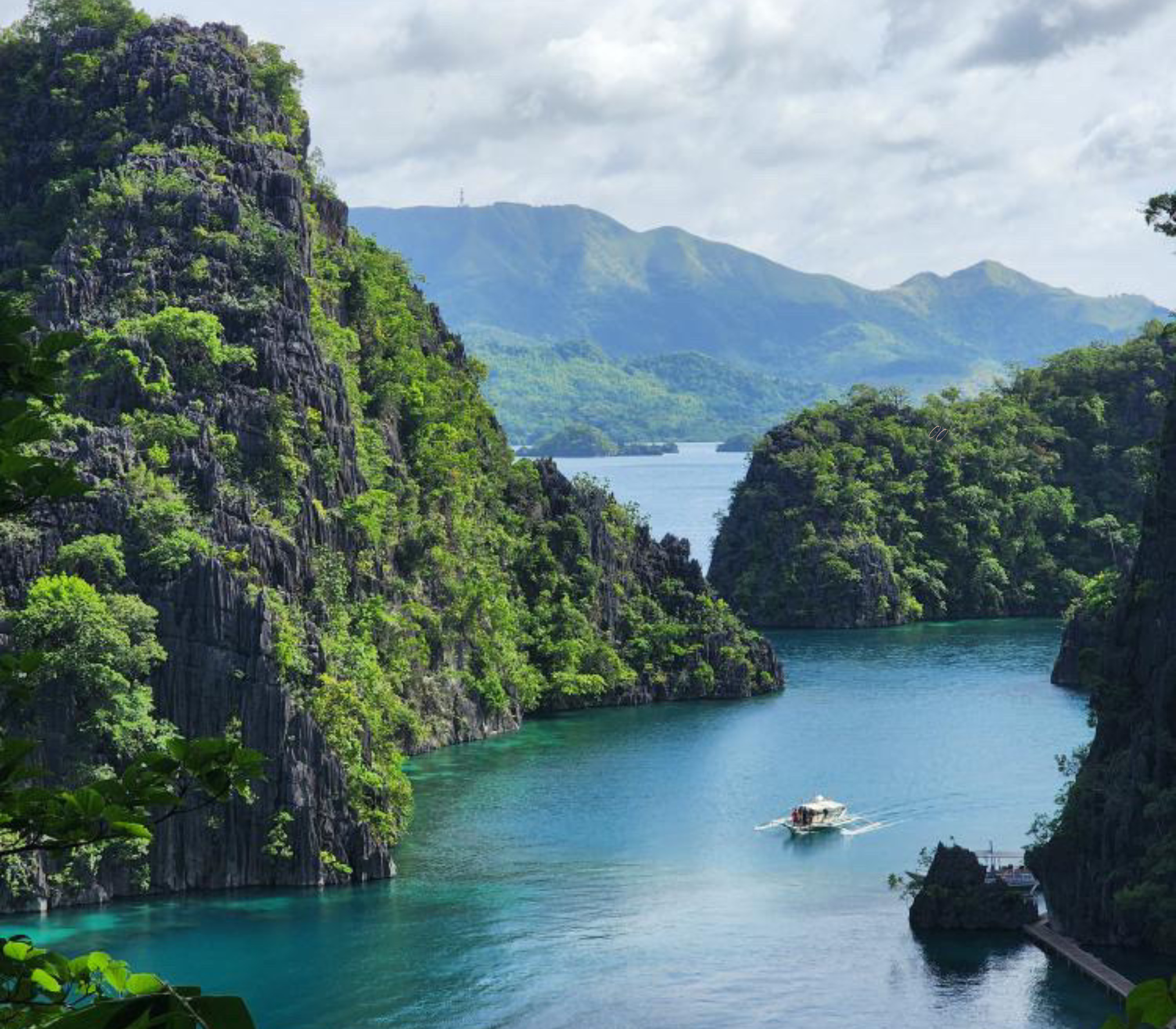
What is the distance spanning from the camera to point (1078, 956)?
47875 millimetres

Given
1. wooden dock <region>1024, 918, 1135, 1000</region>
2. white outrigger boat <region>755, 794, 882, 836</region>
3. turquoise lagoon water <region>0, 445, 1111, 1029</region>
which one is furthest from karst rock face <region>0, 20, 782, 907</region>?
wooden dock <region>1024, 918, 1135, 1000</region>

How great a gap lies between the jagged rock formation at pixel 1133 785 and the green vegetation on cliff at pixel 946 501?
248ft

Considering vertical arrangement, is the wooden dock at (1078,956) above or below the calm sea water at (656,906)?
below

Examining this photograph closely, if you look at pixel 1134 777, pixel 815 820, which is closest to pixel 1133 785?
pixel 1134 777

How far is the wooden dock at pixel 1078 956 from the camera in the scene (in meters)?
45.4

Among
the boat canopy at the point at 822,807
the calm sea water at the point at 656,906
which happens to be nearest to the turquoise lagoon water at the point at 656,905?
the calm sea water at the point at 656,906

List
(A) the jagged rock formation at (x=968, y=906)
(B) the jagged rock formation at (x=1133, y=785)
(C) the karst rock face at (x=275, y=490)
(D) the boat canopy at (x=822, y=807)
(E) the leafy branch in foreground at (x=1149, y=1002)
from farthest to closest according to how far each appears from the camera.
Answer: (D) the boat canopy at (x=822, y=807) → (C) the karst rock face at (x=275, y=490) → (A) the jagged rock formation at (x=968, y=906) → (B) the jagged rock formation at (x=1133, y=785) → (E) the leafy branch in foreground at (x=1149, y=1002)

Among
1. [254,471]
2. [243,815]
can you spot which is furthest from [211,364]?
[243,815]

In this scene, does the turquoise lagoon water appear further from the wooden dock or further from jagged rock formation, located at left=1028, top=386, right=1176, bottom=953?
jagged rock formation, located at left=1028, top=386, right=1176, bottom=953

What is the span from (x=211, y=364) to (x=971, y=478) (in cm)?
8557

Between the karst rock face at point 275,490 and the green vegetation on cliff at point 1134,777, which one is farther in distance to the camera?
the karst rock face at point 275,490

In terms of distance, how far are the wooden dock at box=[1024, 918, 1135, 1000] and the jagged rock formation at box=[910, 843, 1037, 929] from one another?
1.91 ft

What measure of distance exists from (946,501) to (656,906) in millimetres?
89974

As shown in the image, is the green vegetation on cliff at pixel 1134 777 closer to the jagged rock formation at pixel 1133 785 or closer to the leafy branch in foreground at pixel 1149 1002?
the jagged rock formation at pixel 1133 785
